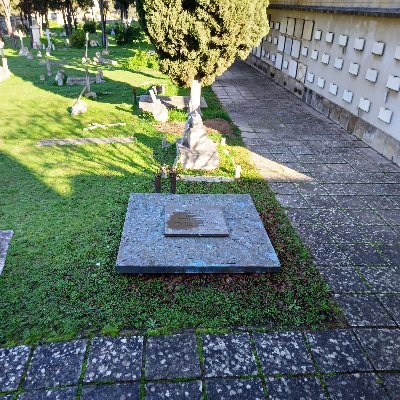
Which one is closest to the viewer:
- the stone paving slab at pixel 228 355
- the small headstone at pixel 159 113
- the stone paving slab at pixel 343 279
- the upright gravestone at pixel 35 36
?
the stone paving slab at pixel 228 355

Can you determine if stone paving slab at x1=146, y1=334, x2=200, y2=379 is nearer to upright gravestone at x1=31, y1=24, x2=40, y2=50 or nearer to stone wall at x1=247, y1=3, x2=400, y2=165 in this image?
stone wall at x1=247, y1=3, x2=400, y2=165

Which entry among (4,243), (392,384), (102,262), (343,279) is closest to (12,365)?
(102,262)

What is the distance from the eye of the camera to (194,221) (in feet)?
20.6

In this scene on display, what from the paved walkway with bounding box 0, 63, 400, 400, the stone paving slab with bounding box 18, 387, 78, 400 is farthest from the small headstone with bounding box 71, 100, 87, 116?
the stone paving slab with bounding box 18, 387, 78, 400

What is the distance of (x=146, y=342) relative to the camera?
4.30 meters

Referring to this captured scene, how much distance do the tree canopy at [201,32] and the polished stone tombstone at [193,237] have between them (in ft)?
17.6

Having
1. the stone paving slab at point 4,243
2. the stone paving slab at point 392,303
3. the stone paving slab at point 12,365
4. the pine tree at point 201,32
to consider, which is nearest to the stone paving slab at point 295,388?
the stone paving slab at point 392,303

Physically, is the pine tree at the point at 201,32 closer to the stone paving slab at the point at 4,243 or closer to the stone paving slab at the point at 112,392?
the stone paving slab at the point at 4,243

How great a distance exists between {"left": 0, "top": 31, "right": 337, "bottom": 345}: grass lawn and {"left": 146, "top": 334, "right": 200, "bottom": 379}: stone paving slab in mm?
200

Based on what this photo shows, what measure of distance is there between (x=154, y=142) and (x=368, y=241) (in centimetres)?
661

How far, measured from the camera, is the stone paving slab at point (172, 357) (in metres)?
3.94

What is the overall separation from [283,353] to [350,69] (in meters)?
10.6

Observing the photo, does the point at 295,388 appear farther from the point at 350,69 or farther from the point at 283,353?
the point at 350,69

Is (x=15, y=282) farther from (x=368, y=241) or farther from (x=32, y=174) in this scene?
(x=368, y=241)
